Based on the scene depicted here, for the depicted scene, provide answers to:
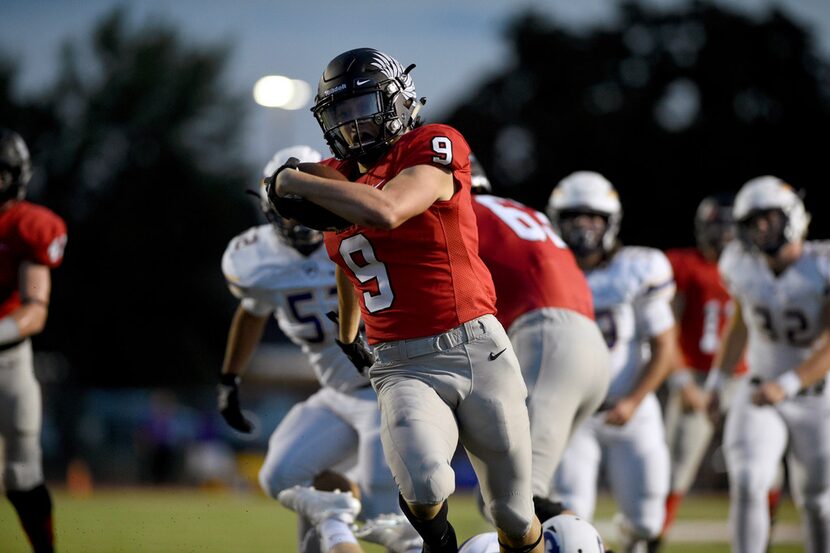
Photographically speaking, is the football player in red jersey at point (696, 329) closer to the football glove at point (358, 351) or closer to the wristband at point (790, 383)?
the wristband at point (790, 383)

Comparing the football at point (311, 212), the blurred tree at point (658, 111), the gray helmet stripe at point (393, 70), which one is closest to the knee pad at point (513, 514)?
the football at point (311, 212)

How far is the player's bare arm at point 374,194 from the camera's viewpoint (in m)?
3.52

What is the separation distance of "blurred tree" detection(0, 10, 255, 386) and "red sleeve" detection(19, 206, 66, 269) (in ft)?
70.4

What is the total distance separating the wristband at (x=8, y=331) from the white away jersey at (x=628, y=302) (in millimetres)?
Result: 2752

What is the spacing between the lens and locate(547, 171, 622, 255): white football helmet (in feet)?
20.2

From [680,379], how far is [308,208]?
4.52m

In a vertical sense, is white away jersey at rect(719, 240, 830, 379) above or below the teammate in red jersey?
above

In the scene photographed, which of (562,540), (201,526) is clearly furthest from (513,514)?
(201,526)

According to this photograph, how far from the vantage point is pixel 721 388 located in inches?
264

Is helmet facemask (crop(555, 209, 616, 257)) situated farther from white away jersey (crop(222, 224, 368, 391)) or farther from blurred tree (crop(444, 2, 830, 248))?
blurred tree (crop(444, 2, 830, 248))

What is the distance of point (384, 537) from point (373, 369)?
3.20ft

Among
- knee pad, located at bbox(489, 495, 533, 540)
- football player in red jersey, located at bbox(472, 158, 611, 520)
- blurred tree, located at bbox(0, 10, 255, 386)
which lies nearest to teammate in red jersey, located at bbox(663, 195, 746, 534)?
football player in red jersey, located at bbox(472, 158, 611, 520)

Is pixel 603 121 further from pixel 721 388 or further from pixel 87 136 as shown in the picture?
pixel 721 388

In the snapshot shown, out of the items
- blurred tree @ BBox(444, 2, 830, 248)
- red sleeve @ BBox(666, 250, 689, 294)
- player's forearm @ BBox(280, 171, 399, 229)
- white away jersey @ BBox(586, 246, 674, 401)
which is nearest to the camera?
player's forearm @ BBox(280, 171, 399, 229)
